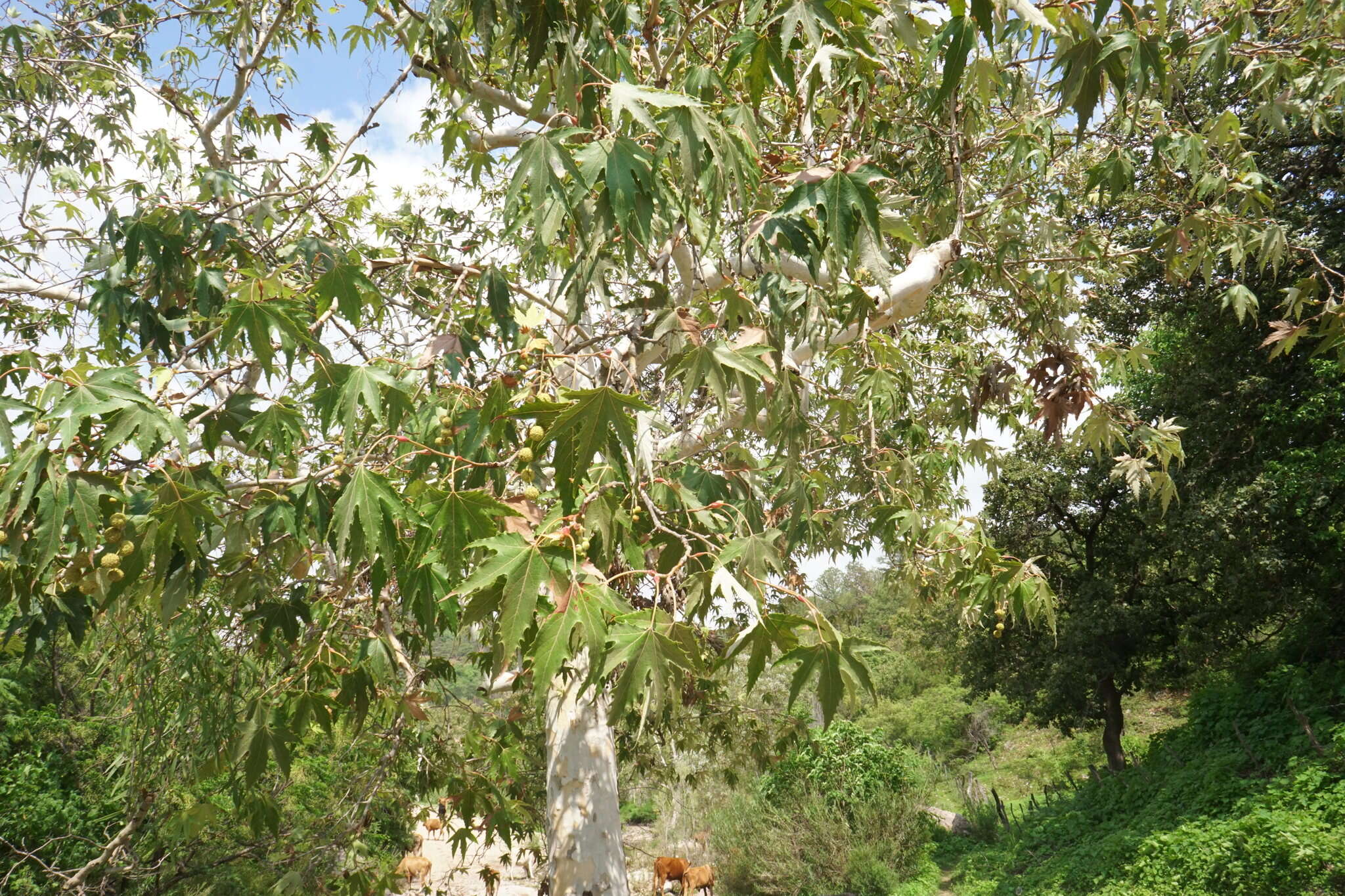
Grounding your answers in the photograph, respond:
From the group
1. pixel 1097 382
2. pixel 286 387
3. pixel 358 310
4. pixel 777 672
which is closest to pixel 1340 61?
pixel 1097 382

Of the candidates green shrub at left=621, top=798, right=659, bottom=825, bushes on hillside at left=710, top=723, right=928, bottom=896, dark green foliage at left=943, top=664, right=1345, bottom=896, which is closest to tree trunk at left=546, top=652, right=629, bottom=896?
dark green foliage at left=943, top=664, right=1345, bottom=896

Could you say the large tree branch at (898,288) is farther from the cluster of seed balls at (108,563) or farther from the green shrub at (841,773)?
the green shrub at (841,773)

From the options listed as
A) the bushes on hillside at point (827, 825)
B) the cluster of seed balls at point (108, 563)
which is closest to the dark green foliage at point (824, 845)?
the bushes on hillside at point (827, 825)

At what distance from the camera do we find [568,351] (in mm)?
2344

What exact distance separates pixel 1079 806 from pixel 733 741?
21.2ft

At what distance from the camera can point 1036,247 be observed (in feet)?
11.7

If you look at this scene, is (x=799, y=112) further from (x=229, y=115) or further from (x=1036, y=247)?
(x=229, y=115)

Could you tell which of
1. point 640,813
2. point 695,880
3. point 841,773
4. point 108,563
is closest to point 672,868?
point 695,880

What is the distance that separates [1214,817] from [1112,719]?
11.2ft

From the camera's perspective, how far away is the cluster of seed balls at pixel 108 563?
1569mm

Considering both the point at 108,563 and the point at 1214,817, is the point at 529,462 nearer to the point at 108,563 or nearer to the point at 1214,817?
the point at 108,563

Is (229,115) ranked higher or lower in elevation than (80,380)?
higher

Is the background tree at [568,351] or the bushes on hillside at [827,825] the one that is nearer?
the background tree at [568,351]

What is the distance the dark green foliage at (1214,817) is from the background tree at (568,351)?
3.66 meters
